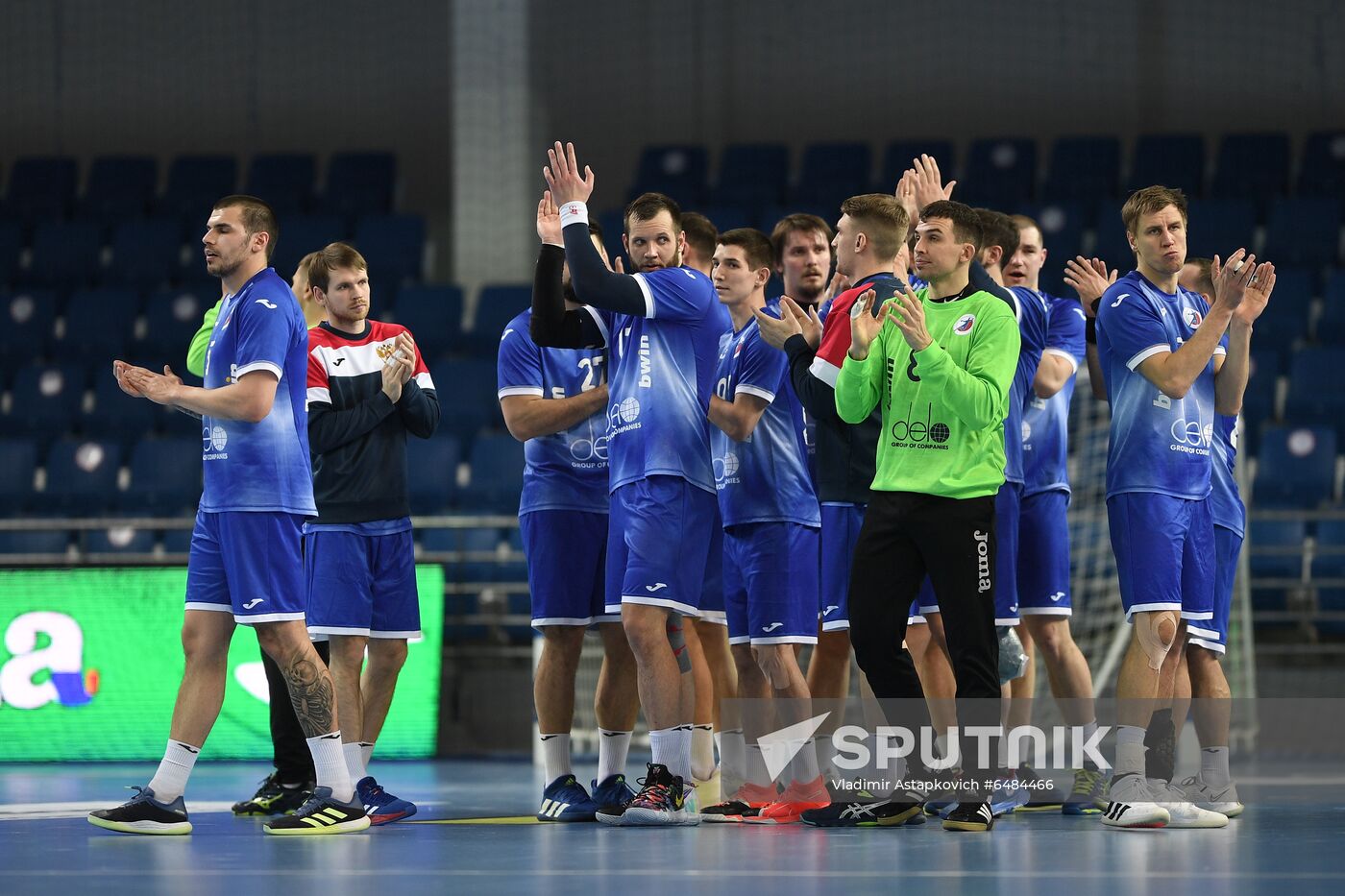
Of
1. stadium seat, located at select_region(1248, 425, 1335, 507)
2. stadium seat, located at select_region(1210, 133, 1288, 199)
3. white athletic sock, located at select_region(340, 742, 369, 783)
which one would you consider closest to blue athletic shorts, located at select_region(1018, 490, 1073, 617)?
white athletic sock, located at select_region(340, 742, 369, 783)

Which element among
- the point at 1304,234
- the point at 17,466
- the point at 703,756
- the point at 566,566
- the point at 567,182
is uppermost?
the point at 1304,234

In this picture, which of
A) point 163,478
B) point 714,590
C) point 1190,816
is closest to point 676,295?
point 714,590

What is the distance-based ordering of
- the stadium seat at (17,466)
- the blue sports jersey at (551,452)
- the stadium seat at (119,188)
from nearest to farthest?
the blue sports jersey at (551,452) < the stadium seat at (17,466) < the stadium seat at (119,188)

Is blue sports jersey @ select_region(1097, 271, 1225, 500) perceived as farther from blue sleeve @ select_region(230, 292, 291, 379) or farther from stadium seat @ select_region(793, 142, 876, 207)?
stadium seat @ select_region(793, 142, 876, 207)

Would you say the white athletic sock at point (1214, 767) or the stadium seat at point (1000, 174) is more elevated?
the stadium seat at point (1000, 174)

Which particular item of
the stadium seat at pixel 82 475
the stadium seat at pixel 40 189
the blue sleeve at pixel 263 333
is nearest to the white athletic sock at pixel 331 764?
the blue sleeve at pixel 263 333

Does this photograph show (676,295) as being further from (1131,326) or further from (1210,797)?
(1210,797)

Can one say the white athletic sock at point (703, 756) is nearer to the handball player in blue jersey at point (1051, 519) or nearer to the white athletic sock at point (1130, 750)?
the handball player in blue jersey at point (1051, 519)

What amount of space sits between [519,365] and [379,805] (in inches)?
72.9

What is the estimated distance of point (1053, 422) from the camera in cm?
716

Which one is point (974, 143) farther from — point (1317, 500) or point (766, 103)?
point (1317, 500)

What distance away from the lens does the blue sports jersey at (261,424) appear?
5.96 m

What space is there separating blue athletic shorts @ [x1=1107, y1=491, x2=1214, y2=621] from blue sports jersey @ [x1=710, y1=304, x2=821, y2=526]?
3.90ft

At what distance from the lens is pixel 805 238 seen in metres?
6.84
